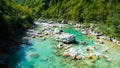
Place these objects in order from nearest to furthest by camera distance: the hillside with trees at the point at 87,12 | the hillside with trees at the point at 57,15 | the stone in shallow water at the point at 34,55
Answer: the stone in shallow water at the point at 34,55 < the hillside with trees at the point at 57,15 < the hillside with trees at the point at 87,12

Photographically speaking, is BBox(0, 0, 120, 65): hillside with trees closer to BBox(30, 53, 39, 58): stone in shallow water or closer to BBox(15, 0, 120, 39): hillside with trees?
BBox(15, 0, 120, 39): hillside with trees

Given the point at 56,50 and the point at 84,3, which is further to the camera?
the point at 84,3

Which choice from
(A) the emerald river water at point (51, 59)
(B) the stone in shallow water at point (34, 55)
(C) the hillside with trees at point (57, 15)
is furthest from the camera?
(C) the hillside with trees at point (57, 15)

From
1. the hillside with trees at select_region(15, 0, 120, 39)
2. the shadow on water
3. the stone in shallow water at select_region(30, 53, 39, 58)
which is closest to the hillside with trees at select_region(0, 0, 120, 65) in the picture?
the hillside with trees at select_region(15, 0, 120, 39)

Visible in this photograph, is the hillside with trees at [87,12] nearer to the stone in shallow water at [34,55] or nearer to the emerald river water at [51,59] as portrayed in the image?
the emerald river water at [51,59]

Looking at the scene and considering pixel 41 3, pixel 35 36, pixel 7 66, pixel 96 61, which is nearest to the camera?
pixel 7 66

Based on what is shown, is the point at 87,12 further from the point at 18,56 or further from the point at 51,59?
the point at 18,56

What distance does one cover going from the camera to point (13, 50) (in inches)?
1407

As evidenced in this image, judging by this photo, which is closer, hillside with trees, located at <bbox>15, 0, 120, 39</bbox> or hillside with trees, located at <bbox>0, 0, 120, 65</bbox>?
hillside with trees, located at <bbox>0, 0, 120, 65</bbox>

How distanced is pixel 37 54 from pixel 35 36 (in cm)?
1482

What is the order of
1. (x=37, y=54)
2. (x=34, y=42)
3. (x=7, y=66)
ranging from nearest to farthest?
1. (x=7, y=66)
2. (x=37, y=54)
3. (x=34, y=42)

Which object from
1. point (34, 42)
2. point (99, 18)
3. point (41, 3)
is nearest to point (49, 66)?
point (34, 42)

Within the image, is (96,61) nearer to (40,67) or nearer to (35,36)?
(40,67)

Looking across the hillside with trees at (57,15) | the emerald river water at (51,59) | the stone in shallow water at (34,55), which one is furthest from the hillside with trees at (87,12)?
the stone in shallow water at (34,55)
